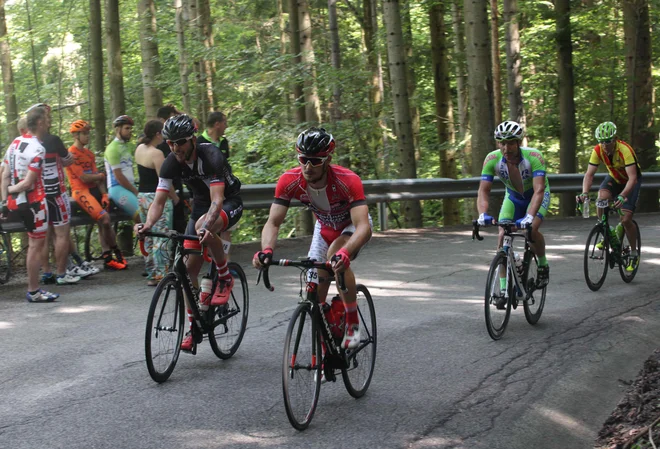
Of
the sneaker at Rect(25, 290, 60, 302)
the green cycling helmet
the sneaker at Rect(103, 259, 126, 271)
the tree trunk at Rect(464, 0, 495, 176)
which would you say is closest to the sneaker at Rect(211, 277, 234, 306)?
the sneaker at Rect(25, 290, 60, 302)

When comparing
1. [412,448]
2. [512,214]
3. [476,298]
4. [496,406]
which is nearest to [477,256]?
[476,298]

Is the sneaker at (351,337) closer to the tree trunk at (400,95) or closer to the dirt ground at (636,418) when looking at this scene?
the dirt ground at (636,418)

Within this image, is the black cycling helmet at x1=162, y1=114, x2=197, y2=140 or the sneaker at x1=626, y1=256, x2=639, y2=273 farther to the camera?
the sneaker at x1=626, y1=256, x2=639, y2=273

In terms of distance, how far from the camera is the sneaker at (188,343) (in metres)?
6.75

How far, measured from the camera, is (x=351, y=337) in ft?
19.5

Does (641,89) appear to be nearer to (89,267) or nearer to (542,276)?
(542,276)

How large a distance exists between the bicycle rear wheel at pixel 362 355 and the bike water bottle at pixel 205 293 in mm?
1456

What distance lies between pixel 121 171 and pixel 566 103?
42.3ft

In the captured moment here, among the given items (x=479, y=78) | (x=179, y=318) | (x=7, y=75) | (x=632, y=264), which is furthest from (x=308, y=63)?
(x=179, y=318)

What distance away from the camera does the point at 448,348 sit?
757 centimetres

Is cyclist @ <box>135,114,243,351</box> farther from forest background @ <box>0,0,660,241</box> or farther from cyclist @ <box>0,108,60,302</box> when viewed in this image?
forest background @ <box>0,0,660,241</box>

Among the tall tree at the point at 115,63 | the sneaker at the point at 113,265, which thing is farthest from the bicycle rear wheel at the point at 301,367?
the tall tree at the point at 115,63

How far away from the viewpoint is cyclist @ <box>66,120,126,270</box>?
11375mm

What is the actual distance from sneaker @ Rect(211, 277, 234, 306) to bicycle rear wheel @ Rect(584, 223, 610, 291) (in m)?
5.22
